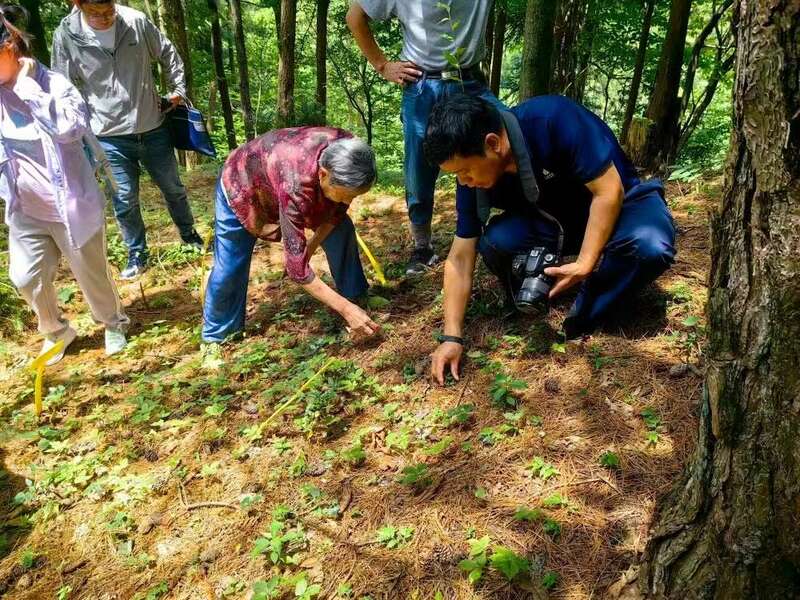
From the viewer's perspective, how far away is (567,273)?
255 cm

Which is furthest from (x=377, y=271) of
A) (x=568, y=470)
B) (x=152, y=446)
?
(x=568, y=470)

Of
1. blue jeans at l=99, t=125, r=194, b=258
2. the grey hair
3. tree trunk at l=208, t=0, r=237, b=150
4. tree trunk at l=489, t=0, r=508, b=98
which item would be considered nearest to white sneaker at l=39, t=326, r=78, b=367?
blue jeans at l=99, t=125, r=194, b=258

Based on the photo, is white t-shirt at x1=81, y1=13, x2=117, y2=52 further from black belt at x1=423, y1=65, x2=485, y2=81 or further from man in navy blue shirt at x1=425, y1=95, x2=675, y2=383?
man in navy blue shirt at x1=425, y1=95, x2=675, y2=383

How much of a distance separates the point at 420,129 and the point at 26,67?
2.31 m

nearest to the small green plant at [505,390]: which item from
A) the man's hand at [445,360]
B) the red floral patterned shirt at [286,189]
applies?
the man's hand at [445,360]

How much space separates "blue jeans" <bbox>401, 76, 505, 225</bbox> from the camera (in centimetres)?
344

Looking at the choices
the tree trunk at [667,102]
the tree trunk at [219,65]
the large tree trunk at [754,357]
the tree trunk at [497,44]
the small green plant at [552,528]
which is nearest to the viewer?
the large tree trunk at [754,357]

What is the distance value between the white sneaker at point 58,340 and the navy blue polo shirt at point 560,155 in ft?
9.58

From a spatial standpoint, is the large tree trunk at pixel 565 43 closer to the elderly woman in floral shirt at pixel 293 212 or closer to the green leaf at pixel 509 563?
the elderly woman in floral shirt at pixel 293 212

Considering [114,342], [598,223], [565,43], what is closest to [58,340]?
[114,342]

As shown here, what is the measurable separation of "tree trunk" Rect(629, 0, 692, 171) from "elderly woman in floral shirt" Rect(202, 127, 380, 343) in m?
3.41

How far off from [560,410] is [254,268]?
3.34 metres

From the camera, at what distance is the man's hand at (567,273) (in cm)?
254

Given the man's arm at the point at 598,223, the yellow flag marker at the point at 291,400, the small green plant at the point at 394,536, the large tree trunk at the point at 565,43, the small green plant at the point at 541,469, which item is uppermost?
the large tree trunk at the point at 565,43
